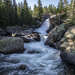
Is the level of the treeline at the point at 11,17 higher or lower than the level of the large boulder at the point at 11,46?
higher

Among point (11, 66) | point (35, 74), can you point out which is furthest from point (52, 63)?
point (11, 66)

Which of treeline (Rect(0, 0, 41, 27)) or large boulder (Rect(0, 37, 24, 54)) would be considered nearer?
large boulder (Rect(0, 37, 24, 54))

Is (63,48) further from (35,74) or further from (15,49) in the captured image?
(15,49)

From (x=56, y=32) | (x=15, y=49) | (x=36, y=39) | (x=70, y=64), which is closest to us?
(x=70, y=64)

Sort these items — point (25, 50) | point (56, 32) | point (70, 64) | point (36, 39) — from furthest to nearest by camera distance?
1. point (36, 39)
2. point (56, 32)
3. point (25, 50)
4. point (70, 64)

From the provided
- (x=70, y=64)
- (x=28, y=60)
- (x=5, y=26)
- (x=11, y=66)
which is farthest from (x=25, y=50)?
(x=5, y=26)

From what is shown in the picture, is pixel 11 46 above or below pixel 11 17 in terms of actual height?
below

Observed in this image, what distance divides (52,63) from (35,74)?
2.71 metres

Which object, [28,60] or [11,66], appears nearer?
[11,66]

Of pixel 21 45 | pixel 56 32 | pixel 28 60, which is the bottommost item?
pixel 28 60

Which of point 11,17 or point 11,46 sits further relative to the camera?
point 11,17

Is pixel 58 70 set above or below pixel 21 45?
below

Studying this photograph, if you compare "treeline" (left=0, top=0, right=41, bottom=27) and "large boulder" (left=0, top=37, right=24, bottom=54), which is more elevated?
"treeline" (left=0, top=0, right=41, bottom=27)

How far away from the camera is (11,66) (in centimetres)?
987
